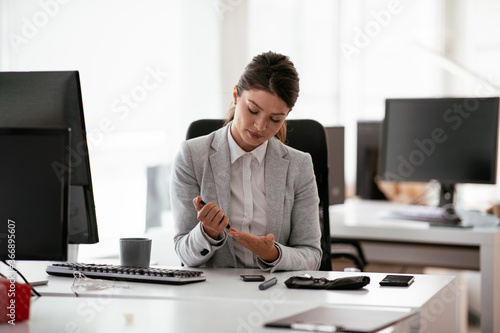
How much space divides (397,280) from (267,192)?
1.59 feet

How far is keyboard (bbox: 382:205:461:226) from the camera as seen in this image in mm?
2932

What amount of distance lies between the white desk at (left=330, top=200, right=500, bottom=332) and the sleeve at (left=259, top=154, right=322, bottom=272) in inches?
38.8

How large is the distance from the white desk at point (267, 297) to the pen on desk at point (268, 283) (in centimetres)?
1

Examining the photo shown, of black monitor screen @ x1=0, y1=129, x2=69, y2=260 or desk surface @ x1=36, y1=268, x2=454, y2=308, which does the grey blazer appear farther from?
black monitor screen @ x1=0, y1=129, x2=69, y2=260

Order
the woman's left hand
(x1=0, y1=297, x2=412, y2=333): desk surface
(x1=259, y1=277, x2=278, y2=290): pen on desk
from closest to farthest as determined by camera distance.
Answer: (x1=0, y1=297, x2=412, y2=333): desk surface, (x1=259, y1=277, x2=278, y2=290): pen on desk, the woman's left hand

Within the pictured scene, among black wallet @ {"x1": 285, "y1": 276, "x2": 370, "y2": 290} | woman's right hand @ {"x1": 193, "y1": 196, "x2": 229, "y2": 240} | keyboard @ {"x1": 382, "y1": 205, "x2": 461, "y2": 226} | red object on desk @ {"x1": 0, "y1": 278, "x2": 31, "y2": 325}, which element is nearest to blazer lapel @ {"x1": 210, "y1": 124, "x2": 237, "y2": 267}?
woman's right hand @ {"x1": 193, "y1": 196, "x2": 229, "y2": 240}

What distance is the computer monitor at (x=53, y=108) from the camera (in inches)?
65.2

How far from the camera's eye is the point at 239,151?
6.42ft

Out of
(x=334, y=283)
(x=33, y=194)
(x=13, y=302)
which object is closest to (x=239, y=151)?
(x=334, y=283)

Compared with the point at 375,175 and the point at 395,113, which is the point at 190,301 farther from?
the point at 375,175

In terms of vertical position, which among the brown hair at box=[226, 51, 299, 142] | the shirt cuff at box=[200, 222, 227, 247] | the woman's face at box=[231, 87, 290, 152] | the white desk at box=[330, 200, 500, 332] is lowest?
the white desk at box=[330, 200, 500, 332]

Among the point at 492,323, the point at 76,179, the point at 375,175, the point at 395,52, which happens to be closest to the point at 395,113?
the point at 375,175

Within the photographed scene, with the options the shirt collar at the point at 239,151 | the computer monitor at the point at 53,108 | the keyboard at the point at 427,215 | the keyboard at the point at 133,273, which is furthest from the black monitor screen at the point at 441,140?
the computer monitor at the point at 53,108

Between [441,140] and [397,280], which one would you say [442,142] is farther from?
[397,280]
